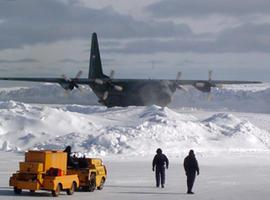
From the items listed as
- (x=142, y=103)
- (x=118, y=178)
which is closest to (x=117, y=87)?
(x=142, y=103)

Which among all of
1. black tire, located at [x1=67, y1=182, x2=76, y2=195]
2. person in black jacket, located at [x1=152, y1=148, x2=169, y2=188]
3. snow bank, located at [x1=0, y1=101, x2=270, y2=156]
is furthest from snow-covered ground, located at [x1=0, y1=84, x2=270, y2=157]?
black tire, located at [x1=67, y1=182, x2=76, y2=195]

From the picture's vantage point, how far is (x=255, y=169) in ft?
93.3

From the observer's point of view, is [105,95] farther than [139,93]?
Yes

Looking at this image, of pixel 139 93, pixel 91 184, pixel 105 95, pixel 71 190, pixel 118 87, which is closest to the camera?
pixel 71 190

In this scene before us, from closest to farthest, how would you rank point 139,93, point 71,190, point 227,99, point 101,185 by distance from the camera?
point 71,190 → point 101,185 → point 139,93 → point 227,99

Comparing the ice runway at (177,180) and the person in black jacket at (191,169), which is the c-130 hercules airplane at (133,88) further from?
the person in black jacket at (191,169)

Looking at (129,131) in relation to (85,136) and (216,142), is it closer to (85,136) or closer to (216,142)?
(85,136)

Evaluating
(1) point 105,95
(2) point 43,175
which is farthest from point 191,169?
(1) point 105,95

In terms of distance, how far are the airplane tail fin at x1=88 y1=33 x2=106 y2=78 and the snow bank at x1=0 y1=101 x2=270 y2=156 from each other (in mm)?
16403

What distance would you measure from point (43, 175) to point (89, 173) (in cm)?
204

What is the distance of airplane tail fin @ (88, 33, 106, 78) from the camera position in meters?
61.3

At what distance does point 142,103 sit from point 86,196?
1428 inches

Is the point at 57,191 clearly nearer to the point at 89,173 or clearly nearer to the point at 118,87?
the point at 89,173

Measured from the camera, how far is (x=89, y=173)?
1953 centimetres
